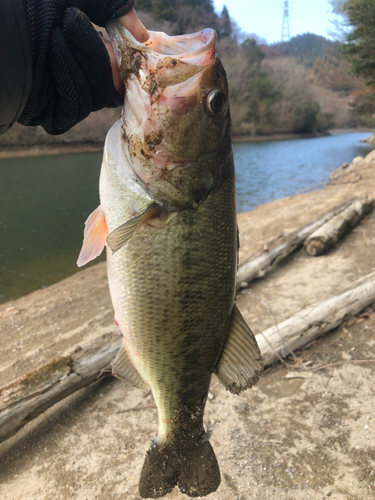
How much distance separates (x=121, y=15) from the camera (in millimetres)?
1501

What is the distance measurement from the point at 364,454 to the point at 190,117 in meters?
3.13

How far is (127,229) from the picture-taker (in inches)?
64.9

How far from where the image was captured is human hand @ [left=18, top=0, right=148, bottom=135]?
142cm

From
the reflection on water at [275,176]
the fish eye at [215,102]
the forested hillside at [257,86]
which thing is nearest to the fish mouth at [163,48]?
the fish eye at [215,102]

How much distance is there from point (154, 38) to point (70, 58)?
391 mm

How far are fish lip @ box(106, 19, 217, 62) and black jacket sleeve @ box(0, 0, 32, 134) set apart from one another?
360 millimetres

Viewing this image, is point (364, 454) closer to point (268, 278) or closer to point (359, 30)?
point (268, 278)

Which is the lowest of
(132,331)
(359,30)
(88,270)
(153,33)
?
(88,270)

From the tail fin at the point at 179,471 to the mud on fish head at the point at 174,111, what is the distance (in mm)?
1415

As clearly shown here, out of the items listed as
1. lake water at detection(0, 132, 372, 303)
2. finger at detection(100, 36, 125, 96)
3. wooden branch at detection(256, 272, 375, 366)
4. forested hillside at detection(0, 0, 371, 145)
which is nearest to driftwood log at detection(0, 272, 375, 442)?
wooden branch at detection(256, 272, 375, 366)

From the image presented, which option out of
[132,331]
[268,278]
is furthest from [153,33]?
[268,278]

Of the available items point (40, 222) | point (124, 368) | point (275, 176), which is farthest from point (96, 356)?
point (275, 176)

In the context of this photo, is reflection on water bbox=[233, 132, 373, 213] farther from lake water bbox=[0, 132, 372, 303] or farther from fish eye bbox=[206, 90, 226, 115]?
fish eye bbox=[206, 90, 226, 115]

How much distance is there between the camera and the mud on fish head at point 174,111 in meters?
1.54
